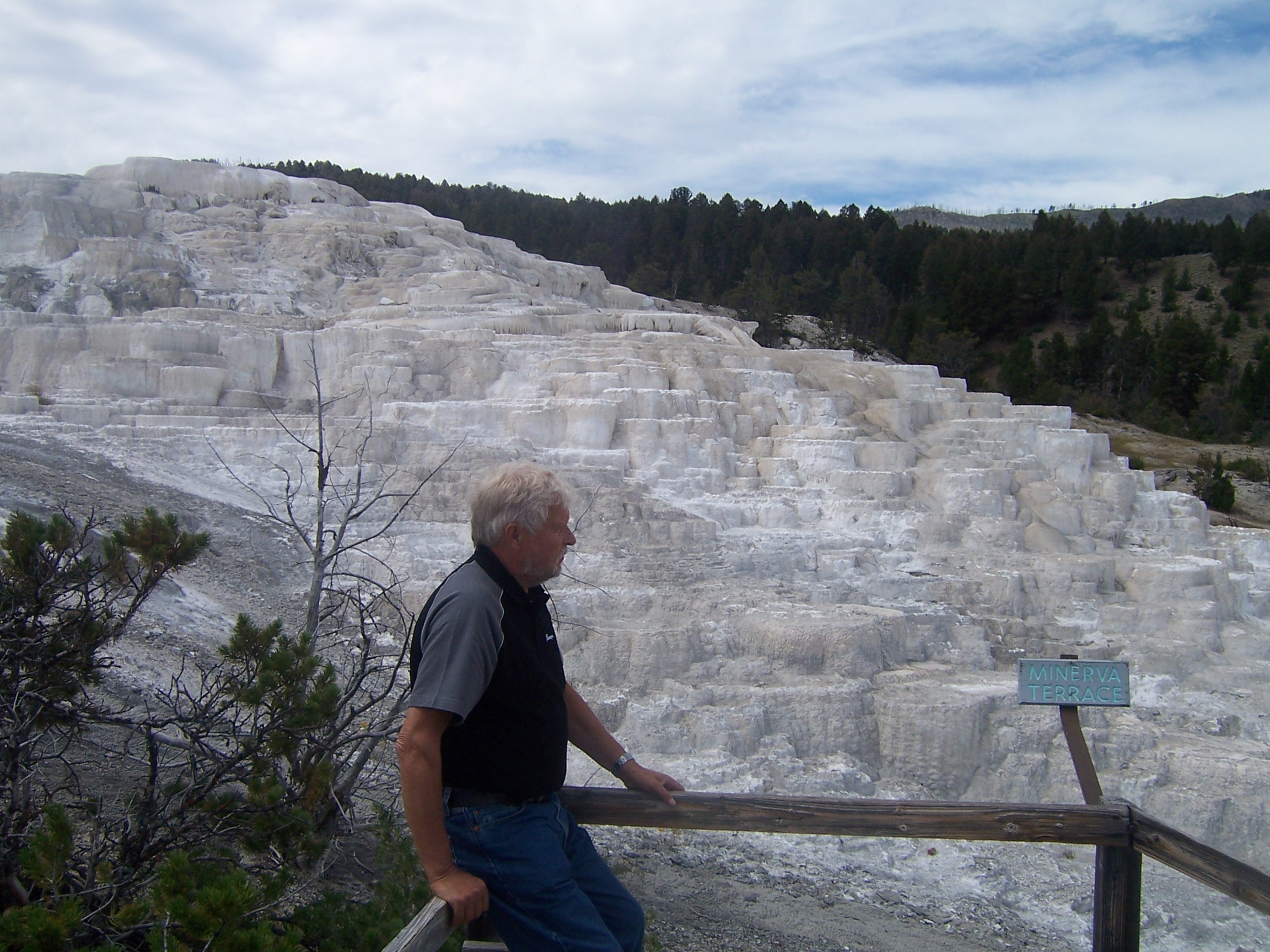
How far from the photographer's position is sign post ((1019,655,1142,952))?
254cm

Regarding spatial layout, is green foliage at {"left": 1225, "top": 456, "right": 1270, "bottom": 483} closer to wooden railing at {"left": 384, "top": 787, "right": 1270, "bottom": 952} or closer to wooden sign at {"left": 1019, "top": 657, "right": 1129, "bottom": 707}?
wooden sign at {"left": 1019, "top": 657, "right": 1129, "bottom": 707}

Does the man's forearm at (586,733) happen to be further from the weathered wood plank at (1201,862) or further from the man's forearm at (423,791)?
the weathered wood plank at (1201,862)

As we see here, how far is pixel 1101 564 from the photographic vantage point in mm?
11094

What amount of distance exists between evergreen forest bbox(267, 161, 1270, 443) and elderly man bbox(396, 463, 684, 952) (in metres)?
26.5

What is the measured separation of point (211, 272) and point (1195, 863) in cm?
2020

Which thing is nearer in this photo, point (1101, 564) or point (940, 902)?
point (940, 902)

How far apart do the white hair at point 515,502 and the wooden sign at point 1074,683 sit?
1621 mm

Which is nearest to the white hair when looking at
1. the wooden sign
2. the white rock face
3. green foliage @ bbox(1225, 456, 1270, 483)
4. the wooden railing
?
the wooden railing

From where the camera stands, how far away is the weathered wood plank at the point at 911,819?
7.91 feet

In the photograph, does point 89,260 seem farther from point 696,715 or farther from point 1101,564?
point 1101,564

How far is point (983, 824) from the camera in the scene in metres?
2.48

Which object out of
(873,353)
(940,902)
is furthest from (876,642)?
(873,353)

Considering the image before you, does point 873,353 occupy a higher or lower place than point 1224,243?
lower

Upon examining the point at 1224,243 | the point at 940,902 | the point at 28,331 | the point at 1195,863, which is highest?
the point at 1224,243
